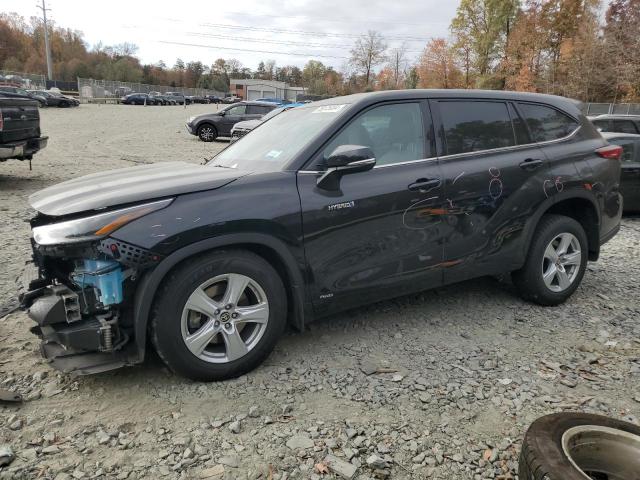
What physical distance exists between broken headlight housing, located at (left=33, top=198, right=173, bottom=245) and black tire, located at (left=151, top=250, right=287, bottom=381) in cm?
38

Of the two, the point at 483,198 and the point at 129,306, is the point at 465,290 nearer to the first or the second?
the point at 483,198

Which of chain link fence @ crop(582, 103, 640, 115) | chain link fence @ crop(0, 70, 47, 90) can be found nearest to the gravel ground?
chain link fence @ crop(582, 103, 640, 115)

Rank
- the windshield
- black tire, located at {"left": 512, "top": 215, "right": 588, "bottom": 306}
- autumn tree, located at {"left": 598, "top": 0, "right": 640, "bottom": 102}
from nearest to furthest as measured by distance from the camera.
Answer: the windshield → black tire, located at {"left": 512, "top": 215, "right": 588, "bottom": 306} → autumn tree, located at {"left": 598, "top": 0, "right": 640, "bottom": 102}

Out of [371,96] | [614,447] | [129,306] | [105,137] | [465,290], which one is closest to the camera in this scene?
[614,447]

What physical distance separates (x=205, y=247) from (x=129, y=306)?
0.53 metres

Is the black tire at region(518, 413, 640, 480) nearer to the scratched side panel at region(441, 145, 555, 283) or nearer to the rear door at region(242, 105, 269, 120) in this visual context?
the scratched side panel at region(441, 145, 555, 283)

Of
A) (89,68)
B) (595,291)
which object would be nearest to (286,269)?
(595,291)

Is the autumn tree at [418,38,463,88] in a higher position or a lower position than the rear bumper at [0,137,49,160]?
higher

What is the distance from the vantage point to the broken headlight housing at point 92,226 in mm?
2691

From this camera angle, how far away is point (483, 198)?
3879 mm

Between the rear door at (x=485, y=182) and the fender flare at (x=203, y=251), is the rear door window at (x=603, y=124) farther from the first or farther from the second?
the fender flare at (x=203, y=251)

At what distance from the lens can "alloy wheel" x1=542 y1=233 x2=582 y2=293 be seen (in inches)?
171

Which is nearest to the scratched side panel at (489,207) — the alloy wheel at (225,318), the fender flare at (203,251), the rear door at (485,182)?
the rear door at (485,182)

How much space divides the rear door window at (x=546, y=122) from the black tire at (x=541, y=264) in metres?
0.72
